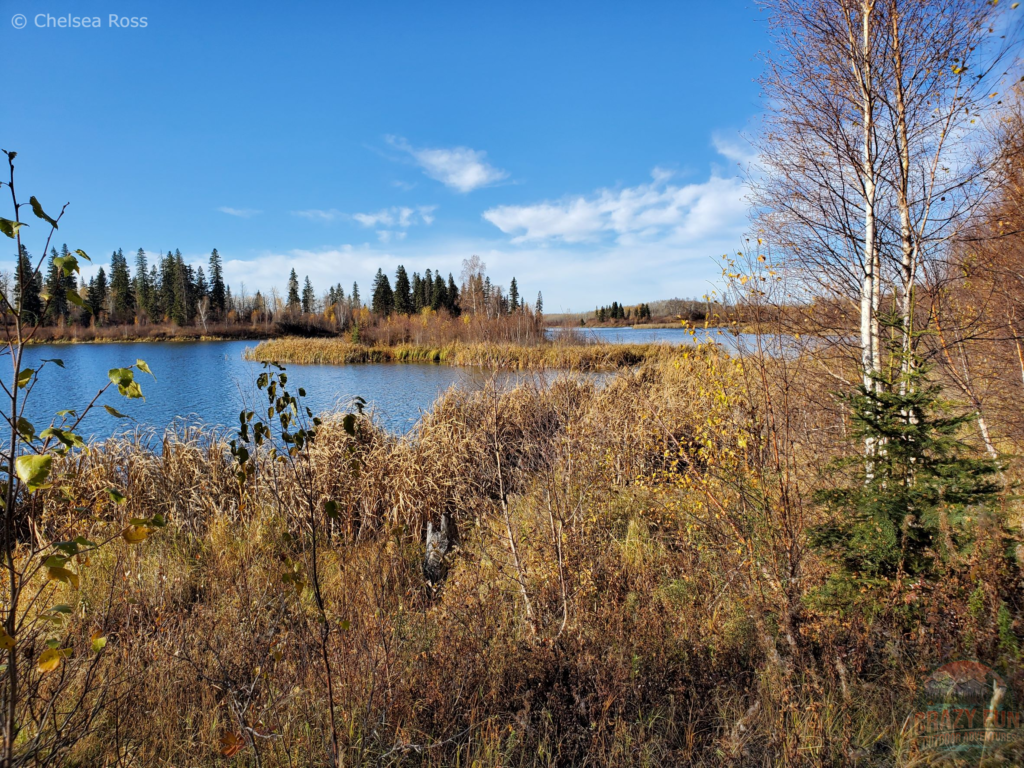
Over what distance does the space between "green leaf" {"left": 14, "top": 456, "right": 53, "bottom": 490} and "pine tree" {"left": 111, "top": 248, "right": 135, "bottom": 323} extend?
6791cm

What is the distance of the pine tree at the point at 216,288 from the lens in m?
62.3

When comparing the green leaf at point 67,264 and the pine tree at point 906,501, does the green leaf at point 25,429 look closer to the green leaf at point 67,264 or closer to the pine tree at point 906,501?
the green leaf at point 67,264

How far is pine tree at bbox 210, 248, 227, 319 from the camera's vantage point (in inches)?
2452

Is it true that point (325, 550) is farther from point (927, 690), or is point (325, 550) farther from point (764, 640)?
point (927, 690)

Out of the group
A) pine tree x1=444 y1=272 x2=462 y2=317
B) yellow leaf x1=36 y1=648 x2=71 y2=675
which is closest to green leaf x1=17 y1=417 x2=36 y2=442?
yellow leaf x1=36 y1=648 x2=71 y2=675

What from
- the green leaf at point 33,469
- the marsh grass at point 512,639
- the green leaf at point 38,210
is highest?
the green leaf at point 38,210

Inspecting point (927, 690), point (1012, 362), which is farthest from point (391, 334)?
point (927, 690)

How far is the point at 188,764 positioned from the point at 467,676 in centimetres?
135

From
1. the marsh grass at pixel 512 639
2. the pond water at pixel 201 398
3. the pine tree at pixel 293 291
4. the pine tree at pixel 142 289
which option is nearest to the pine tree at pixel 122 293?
the pine tree at pixel 142 289

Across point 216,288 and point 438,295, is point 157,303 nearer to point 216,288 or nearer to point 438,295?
point 216,288

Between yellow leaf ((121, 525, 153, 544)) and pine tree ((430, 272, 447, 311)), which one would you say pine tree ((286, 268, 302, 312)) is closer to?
pine tree ((430, 272, 447, 311))

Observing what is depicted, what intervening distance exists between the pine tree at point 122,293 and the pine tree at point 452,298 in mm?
33555

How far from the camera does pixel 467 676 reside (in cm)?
301

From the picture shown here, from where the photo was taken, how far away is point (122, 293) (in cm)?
5650
